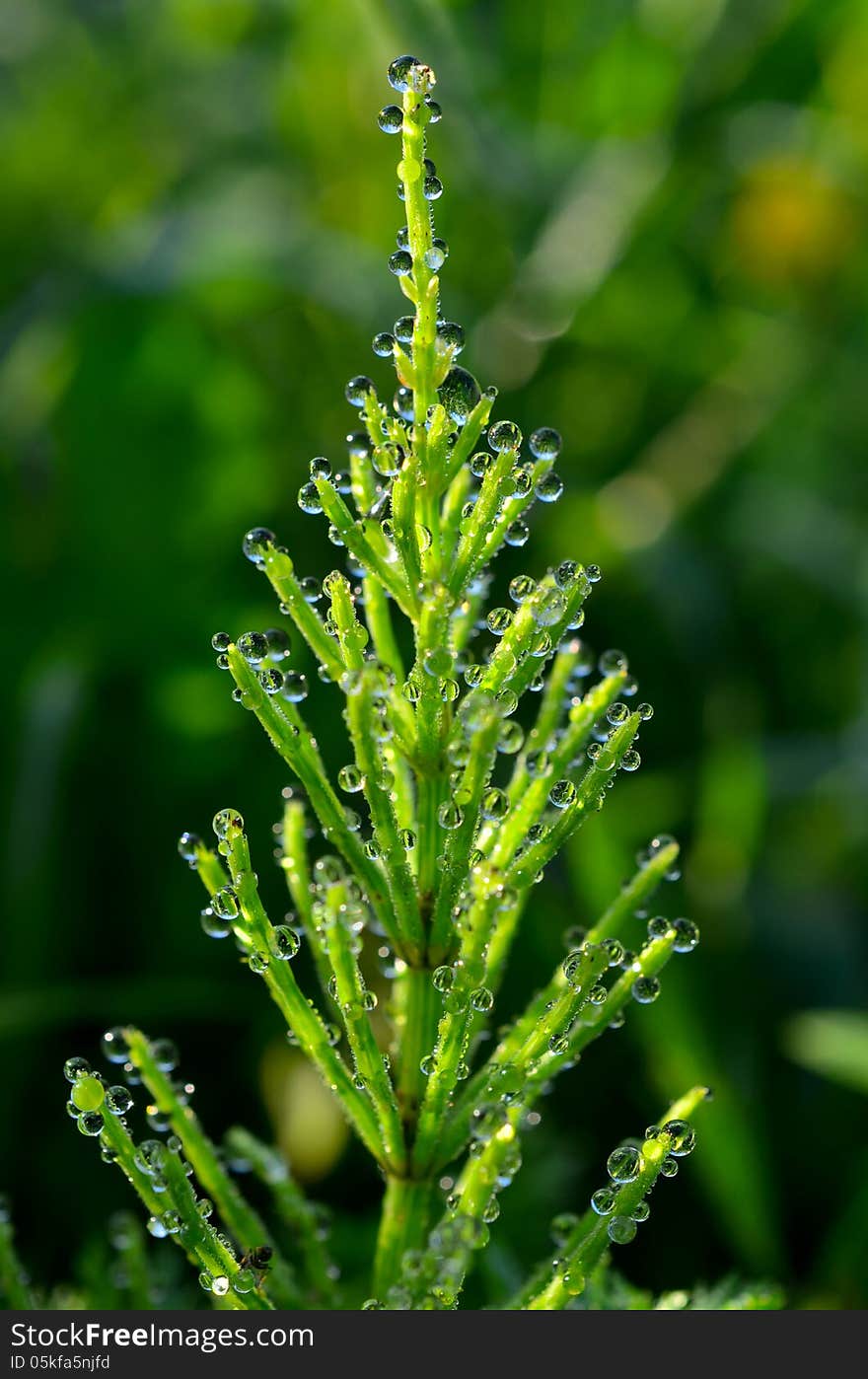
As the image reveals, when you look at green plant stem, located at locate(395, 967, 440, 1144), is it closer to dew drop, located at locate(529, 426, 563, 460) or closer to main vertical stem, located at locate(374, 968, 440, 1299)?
main vertical stem, located at locate(374, 968, 440, 1299)

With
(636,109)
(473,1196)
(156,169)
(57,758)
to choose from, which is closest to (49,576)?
(57,758)

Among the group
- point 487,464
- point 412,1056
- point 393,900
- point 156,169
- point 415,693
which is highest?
point 156,169

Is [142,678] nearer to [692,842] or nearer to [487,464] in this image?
[692,842]

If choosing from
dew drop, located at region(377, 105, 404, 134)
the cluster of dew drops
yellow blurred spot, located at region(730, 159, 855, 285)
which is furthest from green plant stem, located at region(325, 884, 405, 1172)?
yellow blurred spot, located at region(730, 159, 855, 285)

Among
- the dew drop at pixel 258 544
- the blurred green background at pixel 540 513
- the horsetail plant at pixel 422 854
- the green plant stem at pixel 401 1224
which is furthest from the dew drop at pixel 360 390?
the blurred green background at pixel 540 513

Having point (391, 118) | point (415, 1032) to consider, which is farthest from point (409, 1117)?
point (391, 118)

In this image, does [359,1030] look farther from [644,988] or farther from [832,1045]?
[832,1045]
